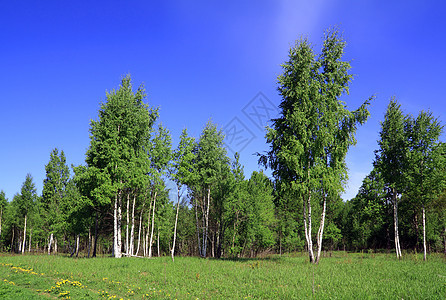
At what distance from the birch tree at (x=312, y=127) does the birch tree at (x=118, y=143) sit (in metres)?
14.1

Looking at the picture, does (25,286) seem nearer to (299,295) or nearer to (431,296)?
(299,295)

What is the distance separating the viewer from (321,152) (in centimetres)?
2138

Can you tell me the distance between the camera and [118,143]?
94.3 feet

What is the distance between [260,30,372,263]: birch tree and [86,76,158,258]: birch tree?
46.1 ft

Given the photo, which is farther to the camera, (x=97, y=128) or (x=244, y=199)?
(x=244, y=199)

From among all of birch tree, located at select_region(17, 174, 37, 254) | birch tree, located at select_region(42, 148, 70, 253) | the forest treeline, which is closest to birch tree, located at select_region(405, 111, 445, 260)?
the forest treeline

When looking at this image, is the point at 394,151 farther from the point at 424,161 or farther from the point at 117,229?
the point at 117,229

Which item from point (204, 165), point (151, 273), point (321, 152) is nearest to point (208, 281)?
point (151, 273)

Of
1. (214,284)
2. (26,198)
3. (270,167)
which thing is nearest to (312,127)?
(270,167)

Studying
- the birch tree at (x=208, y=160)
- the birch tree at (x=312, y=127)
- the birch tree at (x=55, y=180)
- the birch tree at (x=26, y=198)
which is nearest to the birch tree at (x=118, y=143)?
the birch tree at (x=208, y=160)

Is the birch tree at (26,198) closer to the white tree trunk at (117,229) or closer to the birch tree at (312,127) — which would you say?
the white tree trunk at (117,229)

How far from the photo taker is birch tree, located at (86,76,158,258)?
26938 millimetres

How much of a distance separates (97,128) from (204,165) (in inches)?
498

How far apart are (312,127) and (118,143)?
19527 mm
